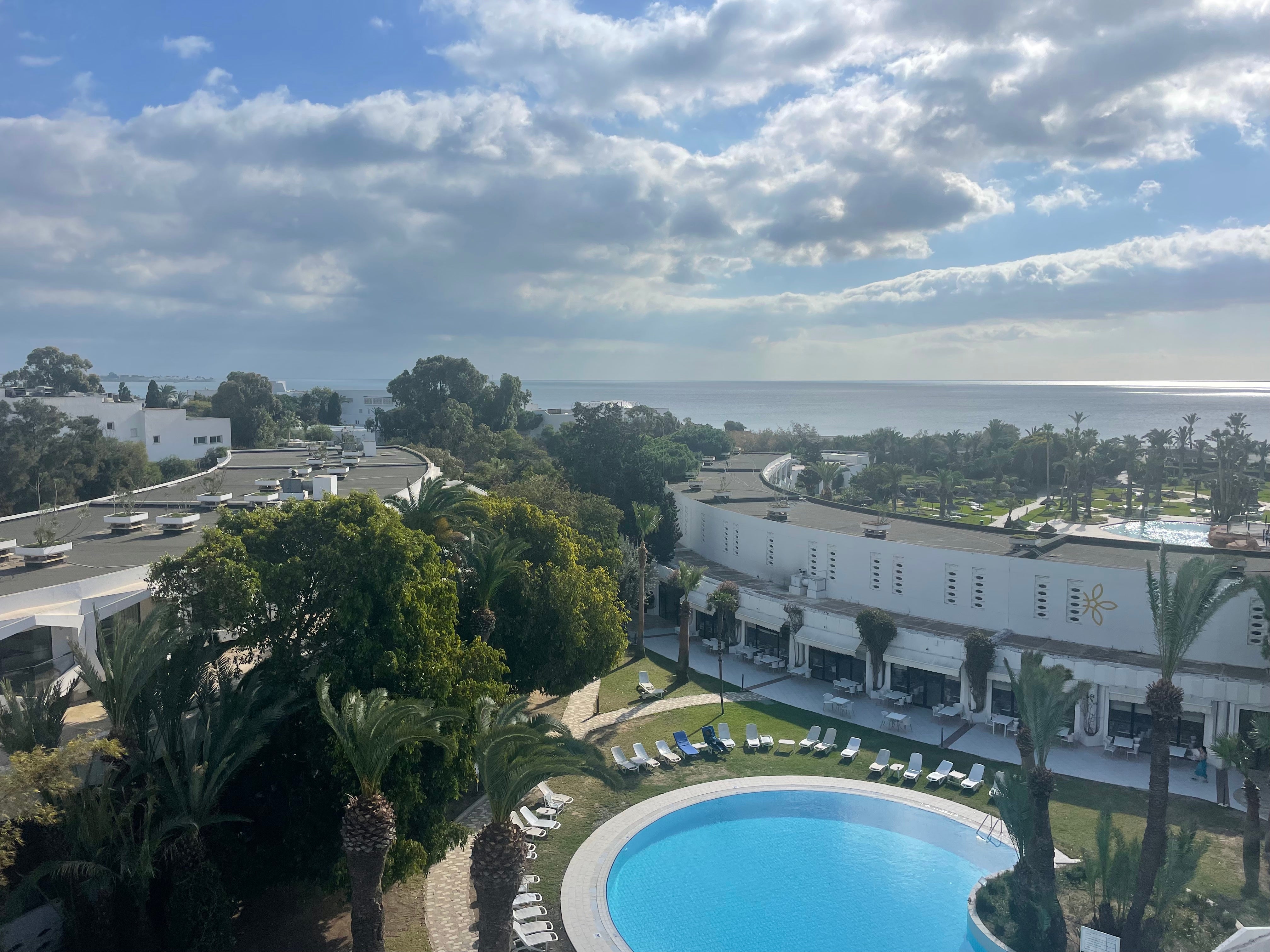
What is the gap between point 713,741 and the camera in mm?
24781

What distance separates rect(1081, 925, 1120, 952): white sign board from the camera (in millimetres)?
14766

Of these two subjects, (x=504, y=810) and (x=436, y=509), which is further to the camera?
(x=436, y=509)

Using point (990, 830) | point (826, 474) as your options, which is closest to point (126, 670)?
point (990, 830)

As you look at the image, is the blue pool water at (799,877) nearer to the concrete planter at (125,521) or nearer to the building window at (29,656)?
the building window at (29,656)

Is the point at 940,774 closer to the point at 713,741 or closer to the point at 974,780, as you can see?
the point at 974,780

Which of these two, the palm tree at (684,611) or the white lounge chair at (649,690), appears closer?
the white lounge chair at (649,690)

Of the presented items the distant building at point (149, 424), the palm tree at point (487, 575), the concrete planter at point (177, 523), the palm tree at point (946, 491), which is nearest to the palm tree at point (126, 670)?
the palm tree at point (487, 575)

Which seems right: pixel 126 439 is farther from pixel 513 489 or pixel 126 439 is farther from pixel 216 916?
pixel 216 916

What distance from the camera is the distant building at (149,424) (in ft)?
174

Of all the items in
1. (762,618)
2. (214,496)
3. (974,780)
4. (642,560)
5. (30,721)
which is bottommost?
(974,780)

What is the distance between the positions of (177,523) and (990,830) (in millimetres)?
25532

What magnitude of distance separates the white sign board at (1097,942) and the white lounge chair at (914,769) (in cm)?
734

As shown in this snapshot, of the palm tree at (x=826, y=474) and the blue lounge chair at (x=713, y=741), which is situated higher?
the palm tree at (x=826, y=474)

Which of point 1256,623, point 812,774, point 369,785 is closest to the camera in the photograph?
point 369,785
